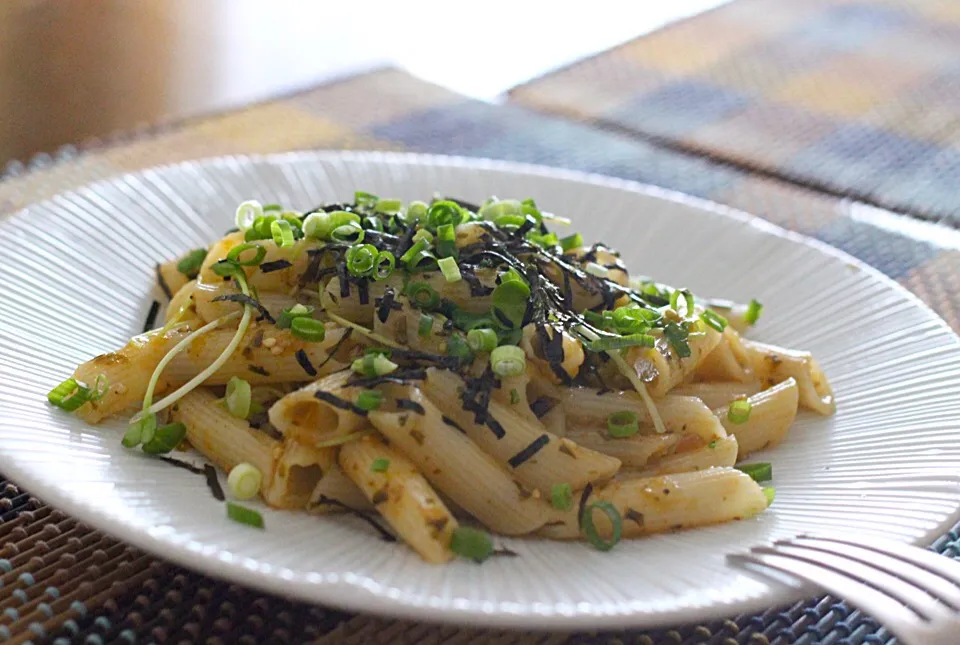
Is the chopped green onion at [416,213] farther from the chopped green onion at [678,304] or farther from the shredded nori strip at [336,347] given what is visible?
the chopped green onion at [678,304]

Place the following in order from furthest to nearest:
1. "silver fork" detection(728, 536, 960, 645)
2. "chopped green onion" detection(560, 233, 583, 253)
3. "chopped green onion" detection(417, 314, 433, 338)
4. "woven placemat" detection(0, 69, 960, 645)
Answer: "chopped green onion" detection(560, 233, 583, 253) < "chopped green onion" detection(417, 314, 433, 338) < "woven placemat" detection(0, 69, 960, 645) < "silver fork" detection(728, 536, 960, 645)

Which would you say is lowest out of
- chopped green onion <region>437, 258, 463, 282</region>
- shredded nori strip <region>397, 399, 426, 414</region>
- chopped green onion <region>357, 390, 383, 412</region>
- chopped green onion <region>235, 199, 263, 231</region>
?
chopped green onion <region>357, 390, 383, 412</region>

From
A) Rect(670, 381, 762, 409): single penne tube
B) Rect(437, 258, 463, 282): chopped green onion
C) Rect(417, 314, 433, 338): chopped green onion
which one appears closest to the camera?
Rect(417, 314, 433, 338): chopped green onion

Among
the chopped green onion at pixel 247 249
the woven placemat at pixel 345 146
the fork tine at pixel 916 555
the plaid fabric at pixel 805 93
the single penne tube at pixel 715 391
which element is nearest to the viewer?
the fork tine at pixel 916 555

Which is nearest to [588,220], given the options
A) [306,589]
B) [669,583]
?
[669,583]

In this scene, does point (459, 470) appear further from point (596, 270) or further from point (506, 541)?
point (596, 270)

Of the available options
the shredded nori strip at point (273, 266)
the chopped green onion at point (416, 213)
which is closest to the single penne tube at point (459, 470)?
the shredded nori strip at point (273, 266)

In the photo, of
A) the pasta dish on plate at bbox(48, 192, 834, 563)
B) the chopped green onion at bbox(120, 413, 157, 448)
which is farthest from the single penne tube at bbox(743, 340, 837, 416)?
the chopped green onion at bbox(120, 413, 157, 448)

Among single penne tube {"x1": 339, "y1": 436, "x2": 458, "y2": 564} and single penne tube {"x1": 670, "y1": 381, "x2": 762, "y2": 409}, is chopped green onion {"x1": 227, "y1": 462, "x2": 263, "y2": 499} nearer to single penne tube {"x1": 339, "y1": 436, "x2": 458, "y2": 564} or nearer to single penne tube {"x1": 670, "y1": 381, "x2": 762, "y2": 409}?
single penne tube {"x1": 339, "y1": 436, "x2": 458, "y2": 564}

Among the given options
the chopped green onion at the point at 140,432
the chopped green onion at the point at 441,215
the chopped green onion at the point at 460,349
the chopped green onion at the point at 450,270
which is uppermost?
the chopped green onion at the point at 441,215
